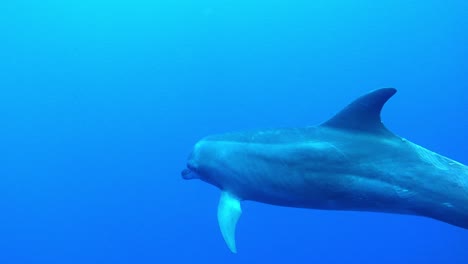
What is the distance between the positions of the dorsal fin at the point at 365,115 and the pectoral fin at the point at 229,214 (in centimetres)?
177

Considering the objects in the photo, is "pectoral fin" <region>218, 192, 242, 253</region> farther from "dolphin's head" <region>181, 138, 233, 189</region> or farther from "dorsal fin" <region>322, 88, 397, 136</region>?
"dorsal fin" <region>322, 88, 397, 136</region>

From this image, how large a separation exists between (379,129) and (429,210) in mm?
951

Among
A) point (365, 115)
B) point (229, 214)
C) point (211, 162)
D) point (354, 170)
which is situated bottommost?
point (354, 170)

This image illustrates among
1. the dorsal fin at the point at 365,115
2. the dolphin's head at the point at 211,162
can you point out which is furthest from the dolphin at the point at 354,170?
the dolphin's head at the point at 211,162

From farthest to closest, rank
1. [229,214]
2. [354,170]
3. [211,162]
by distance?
[211,162], [229,214], [354,170]

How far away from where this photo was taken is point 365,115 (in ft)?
17.4

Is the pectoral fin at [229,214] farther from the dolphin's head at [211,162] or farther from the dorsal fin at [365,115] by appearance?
the dorsal fin at [365,115]

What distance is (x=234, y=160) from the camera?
6.28 metres

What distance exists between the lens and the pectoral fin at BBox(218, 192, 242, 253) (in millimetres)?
6090

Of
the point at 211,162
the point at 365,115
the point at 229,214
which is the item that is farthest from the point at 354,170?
the point at 211,162

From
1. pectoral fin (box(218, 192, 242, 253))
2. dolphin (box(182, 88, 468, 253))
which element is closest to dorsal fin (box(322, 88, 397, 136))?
dolphin (box(182, 88, 468, 253))

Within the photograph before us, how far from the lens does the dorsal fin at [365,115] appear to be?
518 cm

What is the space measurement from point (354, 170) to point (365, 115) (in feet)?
1.94

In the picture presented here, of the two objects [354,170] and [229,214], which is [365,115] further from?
[229,214]
